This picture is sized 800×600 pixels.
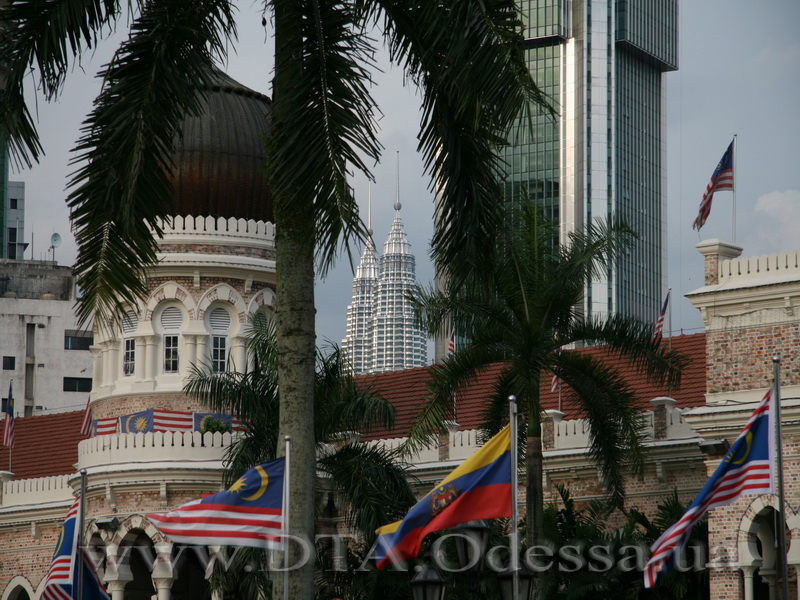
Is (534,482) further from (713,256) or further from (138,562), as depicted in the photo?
(138,562)

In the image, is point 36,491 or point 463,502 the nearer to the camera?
point 463,502

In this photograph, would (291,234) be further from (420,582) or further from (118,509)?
(118,509)

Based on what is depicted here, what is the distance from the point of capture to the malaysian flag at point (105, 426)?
121 feet

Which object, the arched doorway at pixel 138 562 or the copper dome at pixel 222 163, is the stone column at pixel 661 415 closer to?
the copper dome at pixel 222 163

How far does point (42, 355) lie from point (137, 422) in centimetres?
4155

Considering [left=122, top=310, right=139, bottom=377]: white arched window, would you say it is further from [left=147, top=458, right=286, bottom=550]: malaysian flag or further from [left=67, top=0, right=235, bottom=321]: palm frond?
[left=67, top=0, right=235, bottom=321]: palm frond

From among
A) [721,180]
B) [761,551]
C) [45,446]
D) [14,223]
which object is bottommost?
[761,551]

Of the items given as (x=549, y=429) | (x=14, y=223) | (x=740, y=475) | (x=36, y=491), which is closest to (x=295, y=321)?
(x=740, y=475)

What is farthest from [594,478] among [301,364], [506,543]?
[301,364]

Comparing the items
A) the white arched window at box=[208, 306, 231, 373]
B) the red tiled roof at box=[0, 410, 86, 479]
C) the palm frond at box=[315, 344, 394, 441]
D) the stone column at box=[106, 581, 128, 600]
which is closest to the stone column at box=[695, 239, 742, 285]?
the palm frond at box=[315, 344, 394, 441]

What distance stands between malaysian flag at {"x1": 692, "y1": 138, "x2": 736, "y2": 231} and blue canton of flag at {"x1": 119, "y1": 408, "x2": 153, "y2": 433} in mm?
14748

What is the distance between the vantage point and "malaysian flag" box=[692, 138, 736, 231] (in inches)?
1117

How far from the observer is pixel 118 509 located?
35062mm

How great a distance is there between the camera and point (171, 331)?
37.9 metres
